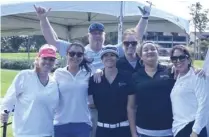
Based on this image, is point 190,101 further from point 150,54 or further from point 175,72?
point 150,54

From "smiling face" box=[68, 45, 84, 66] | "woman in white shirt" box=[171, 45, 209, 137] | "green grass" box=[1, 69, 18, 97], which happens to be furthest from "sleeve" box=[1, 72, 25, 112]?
"green grass" box=[1, 69, 18, 97]

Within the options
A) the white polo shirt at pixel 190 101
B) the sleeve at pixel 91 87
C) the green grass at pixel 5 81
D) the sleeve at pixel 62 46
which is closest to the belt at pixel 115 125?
the sleeve at pixel 91 87

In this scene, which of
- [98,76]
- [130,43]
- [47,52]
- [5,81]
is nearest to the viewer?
[47,52]

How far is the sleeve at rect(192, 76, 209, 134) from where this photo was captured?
4008mm

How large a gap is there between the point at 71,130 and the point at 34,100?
0.67 metres

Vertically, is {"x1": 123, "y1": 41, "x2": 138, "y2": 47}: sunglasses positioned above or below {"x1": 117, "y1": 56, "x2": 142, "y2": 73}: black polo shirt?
above

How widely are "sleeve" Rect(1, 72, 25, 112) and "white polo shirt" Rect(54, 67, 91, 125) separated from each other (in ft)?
1.63

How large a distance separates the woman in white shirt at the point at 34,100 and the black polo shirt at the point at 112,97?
21.0 inches

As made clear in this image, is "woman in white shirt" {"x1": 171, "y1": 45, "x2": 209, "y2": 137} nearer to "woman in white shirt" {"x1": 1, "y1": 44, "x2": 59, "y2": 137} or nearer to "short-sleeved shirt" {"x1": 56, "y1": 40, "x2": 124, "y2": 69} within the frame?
"short-sleeved shirt" {"x1": 56, "y1": 40, "x2": 124, "y2": 69}

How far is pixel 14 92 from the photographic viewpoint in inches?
166

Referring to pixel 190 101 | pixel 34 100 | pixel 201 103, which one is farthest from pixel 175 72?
pixel 34 100

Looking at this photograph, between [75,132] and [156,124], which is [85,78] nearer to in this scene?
[75,132]

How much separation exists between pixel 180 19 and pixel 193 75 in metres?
5.70

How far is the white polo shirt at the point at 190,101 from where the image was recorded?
4023mm
